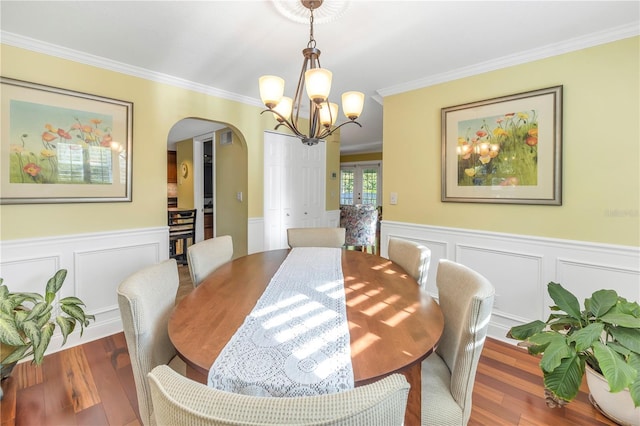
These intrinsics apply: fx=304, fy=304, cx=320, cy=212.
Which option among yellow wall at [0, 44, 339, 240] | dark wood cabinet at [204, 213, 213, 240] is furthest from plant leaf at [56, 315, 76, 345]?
dark wood cabinet at [204, 213, 213, 240]

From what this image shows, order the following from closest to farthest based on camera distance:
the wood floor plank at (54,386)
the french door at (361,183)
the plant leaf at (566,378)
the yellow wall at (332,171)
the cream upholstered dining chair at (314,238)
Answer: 1. the plant leaf at (566,378)
2. the wood floor plank at (54,386)
3. the cream upholstered dining chair at (314,238)
4. the yellow wall at (332,171)
5. the french door at (361,183)

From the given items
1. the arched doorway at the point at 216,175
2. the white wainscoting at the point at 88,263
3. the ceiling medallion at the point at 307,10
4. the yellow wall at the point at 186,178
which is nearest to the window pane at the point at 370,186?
the arched doorway at the point at 216,175

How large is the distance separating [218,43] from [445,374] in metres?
2.45

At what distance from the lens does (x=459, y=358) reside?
113cm

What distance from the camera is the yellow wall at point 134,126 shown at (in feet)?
7.17

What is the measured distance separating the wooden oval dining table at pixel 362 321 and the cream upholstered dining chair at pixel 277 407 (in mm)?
251

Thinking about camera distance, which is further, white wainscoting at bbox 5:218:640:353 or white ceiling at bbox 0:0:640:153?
white wainscoting at bbox 5:218:640:353

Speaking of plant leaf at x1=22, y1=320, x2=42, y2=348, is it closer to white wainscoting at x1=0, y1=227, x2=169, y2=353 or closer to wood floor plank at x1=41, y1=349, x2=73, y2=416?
wood floor plank at x1=41, y1=349, x2=73, y2=416

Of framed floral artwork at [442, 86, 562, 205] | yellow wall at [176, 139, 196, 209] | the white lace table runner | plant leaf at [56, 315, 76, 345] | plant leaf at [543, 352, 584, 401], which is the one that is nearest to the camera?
the white lace table runner

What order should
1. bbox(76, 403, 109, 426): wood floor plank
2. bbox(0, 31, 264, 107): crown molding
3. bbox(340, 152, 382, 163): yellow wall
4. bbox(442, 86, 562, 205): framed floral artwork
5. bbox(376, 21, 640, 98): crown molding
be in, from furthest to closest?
bbox(340, 152, 382, 163): yellow wall
bbox(442, 86, 562, 205): framed floral artwork
bbox(0, 31, 264, 107): crown molding
bbox(376, 21, 640, 98): crown molding
bbox(76, 403, 109, 426): wood floor plank

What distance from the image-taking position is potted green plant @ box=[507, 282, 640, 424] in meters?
1.37

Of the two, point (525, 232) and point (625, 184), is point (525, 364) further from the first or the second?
point (625, 184)

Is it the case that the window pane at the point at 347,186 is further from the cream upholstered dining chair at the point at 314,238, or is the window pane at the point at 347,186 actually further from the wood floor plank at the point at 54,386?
the wood floor plank at the point at 54,386

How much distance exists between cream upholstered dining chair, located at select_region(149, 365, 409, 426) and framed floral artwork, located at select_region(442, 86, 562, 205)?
2.36 m
